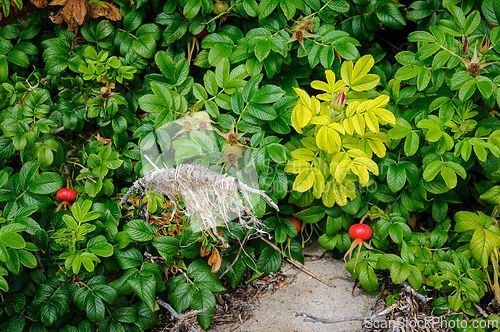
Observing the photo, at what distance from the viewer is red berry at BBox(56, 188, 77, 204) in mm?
1702

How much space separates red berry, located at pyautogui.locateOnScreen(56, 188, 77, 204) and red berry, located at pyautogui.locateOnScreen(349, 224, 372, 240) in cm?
142

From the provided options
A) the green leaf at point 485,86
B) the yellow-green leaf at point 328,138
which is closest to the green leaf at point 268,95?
the yellow-green leaf at point 328,138

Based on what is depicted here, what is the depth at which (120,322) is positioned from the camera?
1.45 m

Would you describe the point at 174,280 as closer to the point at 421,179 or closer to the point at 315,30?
the point at 421,179

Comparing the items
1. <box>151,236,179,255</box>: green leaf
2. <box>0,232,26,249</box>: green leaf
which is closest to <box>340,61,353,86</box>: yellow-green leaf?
<box>151,236,179,255</box>: green leaf

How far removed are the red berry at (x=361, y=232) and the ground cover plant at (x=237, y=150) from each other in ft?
0.10

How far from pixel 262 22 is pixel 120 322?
1.58 meters

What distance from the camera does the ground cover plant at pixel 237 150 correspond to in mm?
1435

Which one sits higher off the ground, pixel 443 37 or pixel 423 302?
pixel 443 37

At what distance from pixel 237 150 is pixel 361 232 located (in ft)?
2.35

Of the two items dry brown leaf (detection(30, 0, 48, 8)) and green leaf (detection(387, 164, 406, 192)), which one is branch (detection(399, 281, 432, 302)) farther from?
dry brown leaf (detection(30, 0, 48, 8))

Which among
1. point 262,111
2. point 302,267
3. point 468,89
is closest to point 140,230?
point 262,111

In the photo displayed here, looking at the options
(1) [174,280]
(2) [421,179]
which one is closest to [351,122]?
(2) [421,179]

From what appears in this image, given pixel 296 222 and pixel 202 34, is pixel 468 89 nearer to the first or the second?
pixel 296 222
